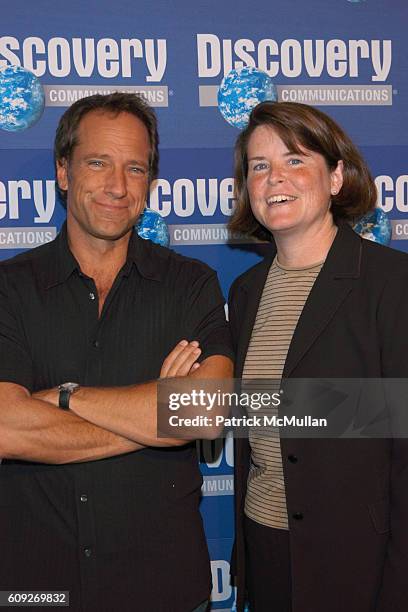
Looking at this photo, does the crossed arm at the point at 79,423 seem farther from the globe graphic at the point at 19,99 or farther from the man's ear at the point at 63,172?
the globe graphic at the point at 19,99

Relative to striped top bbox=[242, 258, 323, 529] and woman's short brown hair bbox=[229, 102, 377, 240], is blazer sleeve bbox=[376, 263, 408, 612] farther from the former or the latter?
woman's short brown hair bbox=[229, 102, 377, 240]

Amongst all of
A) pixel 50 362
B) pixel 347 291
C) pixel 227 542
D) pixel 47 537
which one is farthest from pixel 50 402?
pixel 227 542

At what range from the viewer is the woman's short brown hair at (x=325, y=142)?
2342 millimetres

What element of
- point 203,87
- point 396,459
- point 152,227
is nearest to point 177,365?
point 396,459

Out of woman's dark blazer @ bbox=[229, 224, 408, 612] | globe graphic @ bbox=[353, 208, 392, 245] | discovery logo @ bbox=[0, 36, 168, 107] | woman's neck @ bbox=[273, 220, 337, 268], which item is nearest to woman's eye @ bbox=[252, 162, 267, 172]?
woman's neck @ bbox=[273, 220, 337, 268]

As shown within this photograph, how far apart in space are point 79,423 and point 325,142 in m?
1.21

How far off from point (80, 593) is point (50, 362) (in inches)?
28.8

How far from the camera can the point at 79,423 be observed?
2.14m

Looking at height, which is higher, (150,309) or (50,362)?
(150,309)

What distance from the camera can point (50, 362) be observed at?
227cm

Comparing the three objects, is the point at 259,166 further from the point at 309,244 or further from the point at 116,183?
the point at 116,183

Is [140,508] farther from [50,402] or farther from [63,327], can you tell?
[63,327]

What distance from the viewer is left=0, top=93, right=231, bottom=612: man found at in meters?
2.14

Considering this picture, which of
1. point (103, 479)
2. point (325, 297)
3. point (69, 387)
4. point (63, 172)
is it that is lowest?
point (103, 479)
